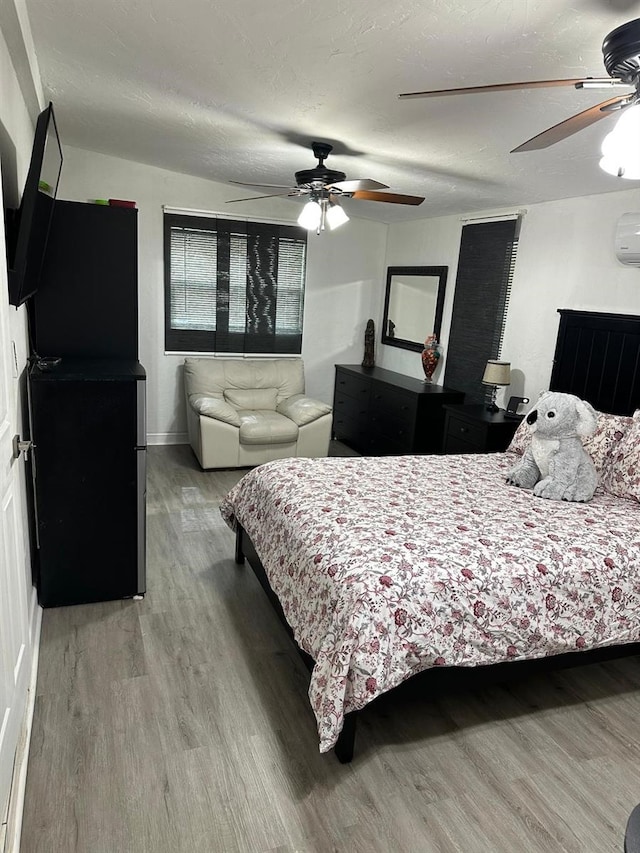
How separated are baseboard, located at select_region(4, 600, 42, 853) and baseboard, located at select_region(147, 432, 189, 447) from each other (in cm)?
346

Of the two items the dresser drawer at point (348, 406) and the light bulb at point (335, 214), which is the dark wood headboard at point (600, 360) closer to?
the light bulb at point (335, 214)

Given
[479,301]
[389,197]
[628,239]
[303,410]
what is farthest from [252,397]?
[628,239]

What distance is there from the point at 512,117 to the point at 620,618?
2.23m

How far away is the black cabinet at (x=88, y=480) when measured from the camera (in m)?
2.76

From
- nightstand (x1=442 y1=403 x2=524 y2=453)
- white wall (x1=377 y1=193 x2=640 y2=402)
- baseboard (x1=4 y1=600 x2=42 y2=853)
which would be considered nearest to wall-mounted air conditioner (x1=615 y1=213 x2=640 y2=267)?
white wall (x1=377 y1=193 x2=640 y2=402)

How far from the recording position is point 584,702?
8.11 feet

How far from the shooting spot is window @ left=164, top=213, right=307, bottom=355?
5.68m

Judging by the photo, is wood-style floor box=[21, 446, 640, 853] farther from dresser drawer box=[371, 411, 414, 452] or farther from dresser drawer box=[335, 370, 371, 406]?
dresser drawer box=[335, 370, 371, 406]

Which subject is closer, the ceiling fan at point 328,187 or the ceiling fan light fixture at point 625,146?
the ceiling fan light fixture at point 625,146

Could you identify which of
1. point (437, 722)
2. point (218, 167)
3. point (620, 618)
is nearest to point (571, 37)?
point (620, 618)

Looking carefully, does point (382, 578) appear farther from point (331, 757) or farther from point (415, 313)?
point (415, 313)

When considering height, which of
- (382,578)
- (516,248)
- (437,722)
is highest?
(516,248)

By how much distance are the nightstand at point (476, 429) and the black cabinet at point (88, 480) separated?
246 cm

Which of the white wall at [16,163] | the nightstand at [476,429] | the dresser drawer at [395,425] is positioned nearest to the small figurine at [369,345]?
the dresser drawer at [395,425]
